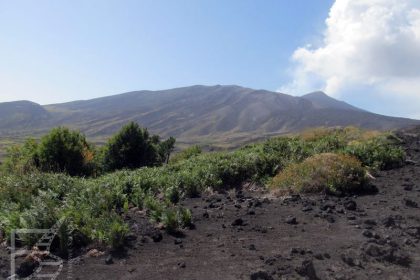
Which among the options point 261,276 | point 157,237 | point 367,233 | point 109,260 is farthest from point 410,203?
point 109,260

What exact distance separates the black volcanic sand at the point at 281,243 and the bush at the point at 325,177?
49cm

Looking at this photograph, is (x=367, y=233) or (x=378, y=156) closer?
(x=367, y=233)

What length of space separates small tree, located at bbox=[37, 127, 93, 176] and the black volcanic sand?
11.6 metres

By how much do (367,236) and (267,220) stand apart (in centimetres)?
167

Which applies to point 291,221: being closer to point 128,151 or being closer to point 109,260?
point 109,260

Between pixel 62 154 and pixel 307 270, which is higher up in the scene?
pixel 62 154

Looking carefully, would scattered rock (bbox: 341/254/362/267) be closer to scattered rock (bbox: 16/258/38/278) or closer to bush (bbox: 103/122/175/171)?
scattered rock (bbox: 16/258/38/278)

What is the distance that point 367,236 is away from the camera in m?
6.60

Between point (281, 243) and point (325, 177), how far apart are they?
12.2ft

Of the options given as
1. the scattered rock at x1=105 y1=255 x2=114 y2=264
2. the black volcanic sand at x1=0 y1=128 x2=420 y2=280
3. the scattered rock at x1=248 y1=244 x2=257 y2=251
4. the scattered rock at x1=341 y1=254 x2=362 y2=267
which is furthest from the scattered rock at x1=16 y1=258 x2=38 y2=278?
the scattered rock at x1=341 y1=254 x2=362 y2=267

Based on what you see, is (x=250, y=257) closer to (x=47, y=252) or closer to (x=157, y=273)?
(x=157, y=273)

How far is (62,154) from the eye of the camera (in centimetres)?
1959

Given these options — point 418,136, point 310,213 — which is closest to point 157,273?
point 310,213

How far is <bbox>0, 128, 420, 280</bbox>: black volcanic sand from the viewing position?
5.50 meters
